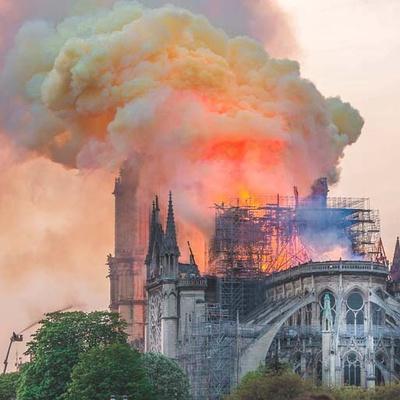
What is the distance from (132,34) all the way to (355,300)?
40701mm

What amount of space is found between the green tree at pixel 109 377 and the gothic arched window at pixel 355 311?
22110 mm

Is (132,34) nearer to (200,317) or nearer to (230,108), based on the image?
(230,108)

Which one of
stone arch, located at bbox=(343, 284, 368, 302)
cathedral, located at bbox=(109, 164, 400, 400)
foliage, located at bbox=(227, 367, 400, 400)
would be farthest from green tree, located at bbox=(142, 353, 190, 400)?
stone arch, located at bbox=(343, 284, 368, 302)

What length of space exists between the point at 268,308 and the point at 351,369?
10811 mm

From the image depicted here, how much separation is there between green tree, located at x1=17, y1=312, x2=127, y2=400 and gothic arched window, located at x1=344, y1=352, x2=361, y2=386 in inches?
660

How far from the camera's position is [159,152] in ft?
508

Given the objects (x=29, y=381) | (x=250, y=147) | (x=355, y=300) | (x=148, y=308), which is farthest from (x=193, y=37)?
(x=29, y=381)

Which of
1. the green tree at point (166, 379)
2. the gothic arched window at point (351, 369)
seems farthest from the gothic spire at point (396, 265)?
the green tree at point (166, 379)

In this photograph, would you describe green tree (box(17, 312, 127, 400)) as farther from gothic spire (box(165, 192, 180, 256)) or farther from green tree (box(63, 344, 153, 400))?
gothic spire (box(165, 192, 180, 256))

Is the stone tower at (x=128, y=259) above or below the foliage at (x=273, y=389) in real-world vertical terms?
above

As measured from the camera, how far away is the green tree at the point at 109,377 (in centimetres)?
11125

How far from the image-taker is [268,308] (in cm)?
13600

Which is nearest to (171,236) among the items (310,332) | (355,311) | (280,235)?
(280,235)

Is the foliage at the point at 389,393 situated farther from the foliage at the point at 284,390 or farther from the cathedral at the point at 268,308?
the cathedral at the point at 268,308
